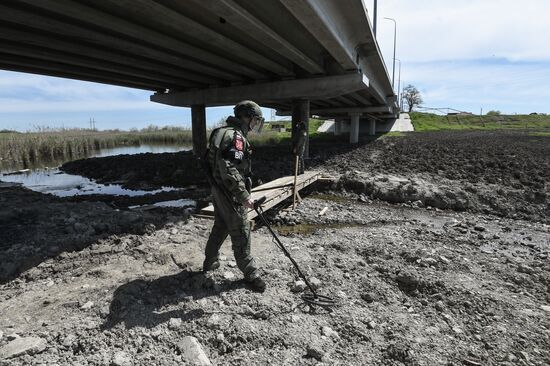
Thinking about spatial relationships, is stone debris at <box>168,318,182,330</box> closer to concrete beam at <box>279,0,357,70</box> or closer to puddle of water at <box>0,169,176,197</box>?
concrete beam at <box>279,0,357,70</box>

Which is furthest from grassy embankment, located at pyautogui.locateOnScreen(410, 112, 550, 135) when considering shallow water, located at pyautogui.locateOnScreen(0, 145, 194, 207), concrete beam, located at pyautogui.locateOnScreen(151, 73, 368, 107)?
shallow water, located at pyautogui.locateOnScreen(0, 145, 194, 207)

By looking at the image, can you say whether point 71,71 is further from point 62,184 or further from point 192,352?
point 192,352

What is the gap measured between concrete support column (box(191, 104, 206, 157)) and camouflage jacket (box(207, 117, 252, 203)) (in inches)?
A: 681

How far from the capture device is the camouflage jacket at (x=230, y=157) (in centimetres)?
367

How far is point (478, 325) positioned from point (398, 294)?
94cm

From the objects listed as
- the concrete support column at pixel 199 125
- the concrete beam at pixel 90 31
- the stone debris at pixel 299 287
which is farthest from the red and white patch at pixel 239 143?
the concrete support column at pixel 199 125

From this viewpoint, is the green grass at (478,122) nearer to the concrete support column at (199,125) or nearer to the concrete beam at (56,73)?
the concrete support column at (199,125)

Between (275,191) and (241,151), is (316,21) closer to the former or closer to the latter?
(275,191)

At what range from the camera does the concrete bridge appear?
25.9 ft

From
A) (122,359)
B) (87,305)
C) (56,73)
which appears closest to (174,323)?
(122,359)

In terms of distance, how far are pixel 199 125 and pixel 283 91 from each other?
297 inches

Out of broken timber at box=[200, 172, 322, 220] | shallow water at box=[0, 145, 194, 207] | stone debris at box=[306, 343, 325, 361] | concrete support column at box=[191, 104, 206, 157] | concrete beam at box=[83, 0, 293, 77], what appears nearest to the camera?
stone debris at box=[306, 343, 325, 361]

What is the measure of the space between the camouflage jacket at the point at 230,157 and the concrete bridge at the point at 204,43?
15.7 ft

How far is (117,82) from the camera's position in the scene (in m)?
17.4
